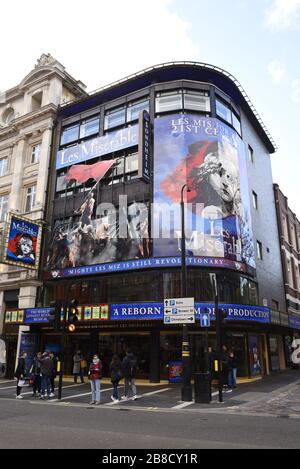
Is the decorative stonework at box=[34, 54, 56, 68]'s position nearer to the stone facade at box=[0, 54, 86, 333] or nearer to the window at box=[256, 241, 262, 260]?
the stone facade at box=[0, 54, 86, 333]

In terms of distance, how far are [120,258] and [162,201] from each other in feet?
13.7

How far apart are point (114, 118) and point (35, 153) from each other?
7.52 meters

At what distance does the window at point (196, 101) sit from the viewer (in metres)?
25.5

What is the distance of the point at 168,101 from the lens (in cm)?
2580

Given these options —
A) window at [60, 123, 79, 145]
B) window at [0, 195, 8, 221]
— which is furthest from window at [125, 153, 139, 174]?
window at [0, 195, 8, 221]

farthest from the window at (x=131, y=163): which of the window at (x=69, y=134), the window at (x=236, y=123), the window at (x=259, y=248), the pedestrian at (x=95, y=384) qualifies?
the pedestrian at (x=95, y=384)

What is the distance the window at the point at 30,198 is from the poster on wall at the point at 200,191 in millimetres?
10718

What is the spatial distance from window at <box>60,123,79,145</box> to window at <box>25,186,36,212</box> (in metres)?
4.20

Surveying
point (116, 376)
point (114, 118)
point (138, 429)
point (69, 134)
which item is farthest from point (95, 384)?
point (69, 134)

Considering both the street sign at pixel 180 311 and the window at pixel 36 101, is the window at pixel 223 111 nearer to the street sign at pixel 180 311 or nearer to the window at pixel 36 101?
the window at pixel 36 101

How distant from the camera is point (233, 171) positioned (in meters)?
25.2

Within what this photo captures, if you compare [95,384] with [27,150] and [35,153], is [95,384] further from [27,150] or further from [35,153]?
[27,150]

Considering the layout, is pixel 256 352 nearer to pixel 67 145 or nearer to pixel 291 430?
pixel 291 430

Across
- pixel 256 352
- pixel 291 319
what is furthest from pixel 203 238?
pixel 291 319
